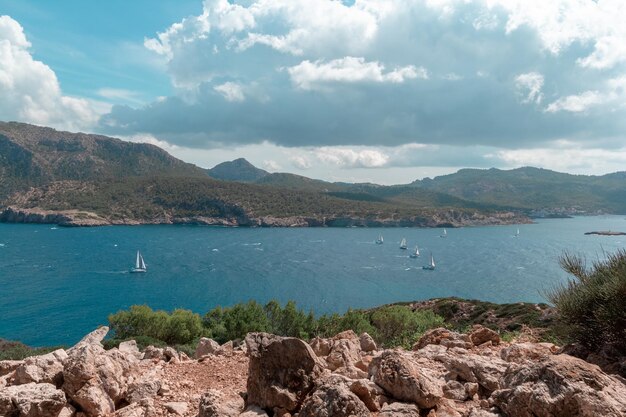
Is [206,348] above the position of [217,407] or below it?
below

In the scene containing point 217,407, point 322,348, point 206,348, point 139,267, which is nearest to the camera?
point 217,407

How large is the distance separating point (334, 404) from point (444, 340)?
7.77 m

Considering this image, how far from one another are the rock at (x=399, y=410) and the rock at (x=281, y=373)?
1.44 meters

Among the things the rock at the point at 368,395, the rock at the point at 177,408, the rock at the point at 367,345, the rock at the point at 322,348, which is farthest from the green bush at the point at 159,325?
the rock at the point at 368,395

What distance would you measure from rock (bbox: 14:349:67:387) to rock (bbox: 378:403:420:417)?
22.6ft

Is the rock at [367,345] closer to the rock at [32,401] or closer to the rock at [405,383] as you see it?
the rock at [405,383]

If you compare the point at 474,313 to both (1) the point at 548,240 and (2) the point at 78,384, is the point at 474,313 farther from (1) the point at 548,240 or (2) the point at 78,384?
(1) the point at 548,240

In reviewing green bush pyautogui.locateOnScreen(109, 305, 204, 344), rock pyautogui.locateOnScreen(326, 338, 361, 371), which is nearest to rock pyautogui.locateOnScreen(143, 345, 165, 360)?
rock pyautogui.locateOnScreen(326, 338, 361, 371)

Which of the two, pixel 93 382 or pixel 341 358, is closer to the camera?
pixel 93 382

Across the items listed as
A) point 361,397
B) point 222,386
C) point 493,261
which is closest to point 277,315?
point 222,386

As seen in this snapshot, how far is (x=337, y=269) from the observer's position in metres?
110

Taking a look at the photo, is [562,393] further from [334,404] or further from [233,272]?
[233,272]

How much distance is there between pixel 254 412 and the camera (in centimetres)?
754

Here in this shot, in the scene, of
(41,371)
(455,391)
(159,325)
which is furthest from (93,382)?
(159,325)
